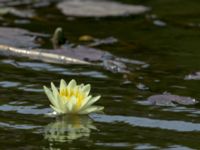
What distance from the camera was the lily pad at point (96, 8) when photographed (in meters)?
6.09

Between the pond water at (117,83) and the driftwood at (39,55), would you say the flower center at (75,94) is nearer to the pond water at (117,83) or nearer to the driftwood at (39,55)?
the pond water at (117,83)

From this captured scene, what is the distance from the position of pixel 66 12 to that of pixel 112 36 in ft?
2.85

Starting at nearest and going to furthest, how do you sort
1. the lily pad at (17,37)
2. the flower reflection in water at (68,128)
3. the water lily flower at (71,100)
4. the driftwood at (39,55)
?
the flower reflection in water at (68,128)
the water lily flower at (71,100)
the driftwood at (39,55)
the lily pad at (17,37)

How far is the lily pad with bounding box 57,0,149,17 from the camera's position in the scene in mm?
6090

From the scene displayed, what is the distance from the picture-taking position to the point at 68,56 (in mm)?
4586

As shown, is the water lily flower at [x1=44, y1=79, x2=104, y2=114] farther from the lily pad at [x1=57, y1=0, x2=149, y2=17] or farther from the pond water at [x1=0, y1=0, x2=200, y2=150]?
the lily pad at [x1=57, y1=0, x2=149, y2=17]

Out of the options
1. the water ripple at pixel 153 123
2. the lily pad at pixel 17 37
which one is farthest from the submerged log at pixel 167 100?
the lily pad at pixel 17 37

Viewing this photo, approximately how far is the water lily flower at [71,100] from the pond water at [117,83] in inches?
2.3

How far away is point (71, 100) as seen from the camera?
125 inches

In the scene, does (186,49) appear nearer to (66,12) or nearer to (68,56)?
(68,56)

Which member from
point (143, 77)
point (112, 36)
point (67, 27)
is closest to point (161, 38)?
point (112, 36)

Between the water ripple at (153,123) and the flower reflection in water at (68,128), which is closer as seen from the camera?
the flower reflection in water at (68,128)

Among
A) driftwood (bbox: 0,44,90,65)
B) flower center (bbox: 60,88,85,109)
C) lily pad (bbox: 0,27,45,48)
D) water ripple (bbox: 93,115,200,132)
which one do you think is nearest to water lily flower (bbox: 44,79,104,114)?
flower center (bbox: 60,88,85,109)

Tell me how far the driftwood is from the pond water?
80 mm
